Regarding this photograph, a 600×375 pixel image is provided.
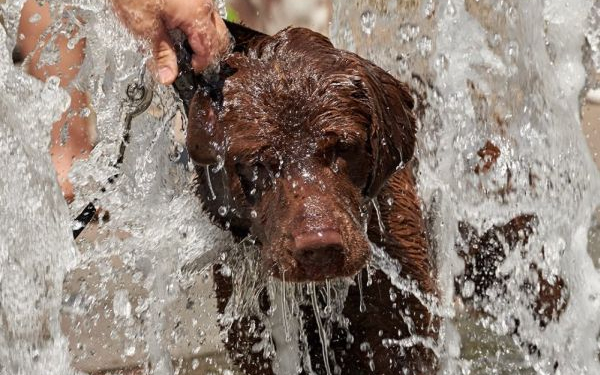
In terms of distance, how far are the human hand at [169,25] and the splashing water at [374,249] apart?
0.24 meters

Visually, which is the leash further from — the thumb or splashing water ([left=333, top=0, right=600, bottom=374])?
splashing water ([left=333, top=0, right=600, bottom=374])

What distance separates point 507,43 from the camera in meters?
4.37

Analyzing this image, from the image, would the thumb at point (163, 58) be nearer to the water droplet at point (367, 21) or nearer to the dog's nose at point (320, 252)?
the dog's nose at point (320, 252)

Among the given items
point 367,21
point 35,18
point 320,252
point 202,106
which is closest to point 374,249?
point 320,252

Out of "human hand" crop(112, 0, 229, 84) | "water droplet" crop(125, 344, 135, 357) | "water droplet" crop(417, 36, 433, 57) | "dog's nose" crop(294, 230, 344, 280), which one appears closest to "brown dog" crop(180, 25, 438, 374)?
"dog's nose" crop(294, 230, 344, 280)

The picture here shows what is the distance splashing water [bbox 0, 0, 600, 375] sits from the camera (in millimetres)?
3340

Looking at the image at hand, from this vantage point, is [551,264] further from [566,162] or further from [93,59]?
A: [93,59]

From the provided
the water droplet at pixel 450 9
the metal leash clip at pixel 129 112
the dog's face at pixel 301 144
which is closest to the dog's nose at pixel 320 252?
the dog's face at pixel 301 144

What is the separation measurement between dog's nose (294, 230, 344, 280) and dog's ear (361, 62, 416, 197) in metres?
0.48

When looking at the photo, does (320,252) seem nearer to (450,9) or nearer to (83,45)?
(83,45)

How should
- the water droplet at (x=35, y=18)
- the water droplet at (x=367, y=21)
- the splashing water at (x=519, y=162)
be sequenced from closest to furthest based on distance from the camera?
the splashing water at (x=519, y=162) → the water droplet at (x=35, y=18) → the water droplet at (x=367, y=21)

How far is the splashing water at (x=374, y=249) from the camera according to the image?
334 centimetres

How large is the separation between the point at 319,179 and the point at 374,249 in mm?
605

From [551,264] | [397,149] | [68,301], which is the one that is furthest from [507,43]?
[68,301]
